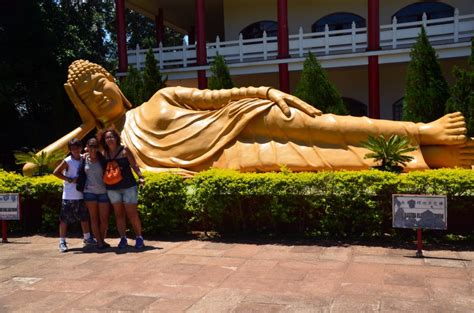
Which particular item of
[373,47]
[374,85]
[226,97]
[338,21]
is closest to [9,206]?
[226,97]

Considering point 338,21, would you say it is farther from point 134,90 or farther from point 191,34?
point 191,34

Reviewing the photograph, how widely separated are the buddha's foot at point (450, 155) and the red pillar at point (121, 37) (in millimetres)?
11200

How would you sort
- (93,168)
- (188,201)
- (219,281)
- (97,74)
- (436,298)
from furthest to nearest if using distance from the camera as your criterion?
(97,74) → (188,201) → (93,168) → (219,281) → (436,298)

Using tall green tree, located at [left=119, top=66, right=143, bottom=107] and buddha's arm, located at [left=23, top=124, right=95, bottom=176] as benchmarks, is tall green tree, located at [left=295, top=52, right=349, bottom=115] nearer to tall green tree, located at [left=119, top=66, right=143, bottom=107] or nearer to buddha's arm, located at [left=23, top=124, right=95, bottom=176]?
tall green tree, located at [left=119, top=66, right=143, bottom=107]

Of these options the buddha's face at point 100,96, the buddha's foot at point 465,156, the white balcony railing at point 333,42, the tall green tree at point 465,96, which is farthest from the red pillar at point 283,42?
the buddha's foot at point 465,156

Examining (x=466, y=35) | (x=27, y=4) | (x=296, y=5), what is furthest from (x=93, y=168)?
(x=296, y=5)

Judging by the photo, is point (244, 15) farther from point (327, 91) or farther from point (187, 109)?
point (187, 109)

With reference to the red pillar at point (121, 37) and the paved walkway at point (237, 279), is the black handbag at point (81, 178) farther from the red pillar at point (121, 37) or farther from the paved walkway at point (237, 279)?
the red pillar at point (121, 37)

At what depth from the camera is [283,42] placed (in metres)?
13.6

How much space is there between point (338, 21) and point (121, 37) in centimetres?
705

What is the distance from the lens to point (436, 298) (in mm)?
3133

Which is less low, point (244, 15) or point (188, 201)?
point (244, 15)

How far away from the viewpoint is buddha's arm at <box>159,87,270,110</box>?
6555mm

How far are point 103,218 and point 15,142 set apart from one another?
9042 millimetres
